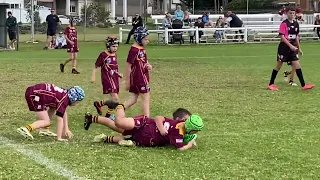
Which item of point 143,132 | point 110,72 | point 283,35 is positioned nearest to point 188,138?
point 143,132

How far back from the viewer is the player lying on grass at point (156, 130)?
23.9 ft

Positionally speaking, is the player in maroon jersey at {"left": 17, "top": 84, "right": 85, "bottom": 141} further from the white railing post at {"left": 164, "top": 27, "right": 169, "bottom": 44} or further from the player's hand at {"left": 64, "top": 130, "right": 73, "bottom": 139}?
the white railing post at {"left": 164, "top": 27, "right": 169, "bottom": 44}

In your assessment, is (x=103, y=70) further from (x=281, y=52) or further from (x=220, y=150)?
(x=281, y=52)

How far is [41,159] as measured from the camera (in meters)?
6.73

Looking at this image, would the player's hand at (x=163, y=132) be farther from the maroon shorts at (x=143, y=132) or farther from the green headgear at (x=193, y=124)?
the green headgear at (x=193, y=124)

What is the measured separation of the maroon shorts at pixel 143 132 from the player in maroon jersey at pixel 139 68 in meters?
1.46

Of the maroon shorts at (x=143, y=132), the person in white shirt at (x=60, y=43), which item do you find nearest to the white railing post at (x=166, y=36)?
the person in white shirt at (x=60, y=43)

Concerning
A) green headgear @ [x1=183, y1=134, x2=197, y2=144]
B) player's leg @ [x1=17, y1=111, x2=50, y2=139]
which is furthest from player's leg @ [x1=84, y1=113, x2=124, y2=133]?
green headgear @ [x1=183, y1=134, x2=197, y2=144]

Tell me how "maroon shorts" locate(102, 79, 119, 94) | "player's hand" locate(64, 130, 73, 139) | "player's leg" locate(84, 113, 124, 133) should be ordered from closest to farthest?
1. "player's leg" locate(84, 113, 124, 133)
2. "player's hand" locate(64, 130, 73, 139)
3. "maroon shorts" locate(102, 79, 119, 94)

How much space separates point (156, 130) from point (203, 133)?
4.01ft

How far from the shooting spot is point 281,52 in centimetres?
1386

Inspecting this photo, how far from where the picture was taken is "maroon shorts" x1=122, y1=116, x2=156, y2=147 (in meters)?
7.48

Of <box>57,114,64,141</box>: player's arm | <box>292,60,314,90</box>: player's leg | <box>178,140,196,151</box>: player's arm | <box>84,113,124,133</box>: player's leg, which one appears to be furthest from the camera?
<box>292,60,314,90</box>: player's leg

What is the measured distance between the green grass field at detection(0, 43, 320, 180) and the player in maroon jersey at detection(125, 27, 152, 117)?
865mm
